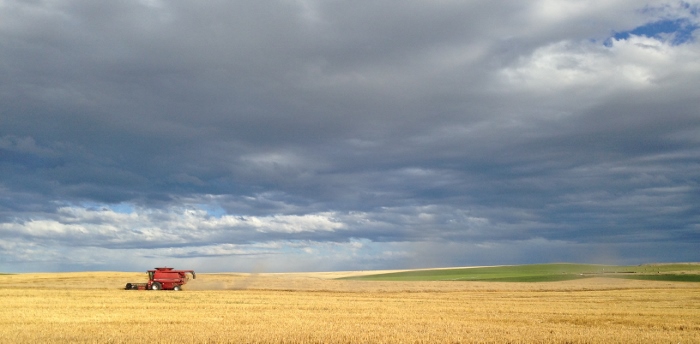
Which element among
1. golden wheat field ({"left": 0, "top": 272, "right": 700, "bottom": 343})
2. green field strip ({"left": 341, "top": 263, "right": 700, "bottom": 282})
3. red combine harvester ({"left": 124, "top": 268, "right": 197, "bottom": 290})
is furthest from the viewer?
green field strip ({"left": 341, "top": 263, "right": 700, "bottom": 282})

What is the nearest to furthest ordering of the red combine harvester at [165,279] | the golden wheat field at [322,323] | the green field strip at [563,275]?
the golden wheat field at [322,323], the red combine harvester at [165,279], the green field strip at [563,275]

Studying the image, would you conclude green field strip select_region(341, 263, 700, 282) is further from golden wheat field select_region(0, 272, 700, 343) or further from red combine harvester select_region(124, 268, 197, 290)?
golden wheat field select_region(0, 272, 700, 343)

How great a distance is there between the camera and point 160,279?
6159cm

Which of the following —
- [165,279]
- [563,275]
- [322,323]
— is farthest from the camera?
[563,275]

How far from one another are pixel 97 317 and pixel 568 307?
93.4 ft

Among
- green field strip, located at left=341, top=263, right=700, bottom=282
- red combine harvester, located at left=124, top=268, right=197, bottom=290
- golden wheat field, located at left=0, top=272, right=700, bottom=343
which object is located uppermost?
red combine harvester, located at left=124, top=268, right=197, bottom=290

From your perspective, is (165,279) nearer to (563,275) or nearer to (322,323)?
(322,323)

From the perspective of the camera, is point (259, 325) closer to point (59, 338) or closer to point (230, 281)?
point (59, 338)

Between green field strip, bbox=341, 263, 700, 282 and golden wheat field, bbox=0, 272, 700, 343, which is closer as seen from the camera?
golden wheat field, bbox=0, 272, 700, 343

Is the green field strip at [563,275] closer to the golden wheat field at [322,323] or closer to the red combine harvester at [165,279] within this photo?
the red combine harvester at [165,279]

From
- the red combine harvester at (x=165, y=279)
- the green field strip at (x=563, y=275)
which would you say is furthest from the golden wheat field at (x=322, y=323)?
the green field strip at (x=563, y=275)

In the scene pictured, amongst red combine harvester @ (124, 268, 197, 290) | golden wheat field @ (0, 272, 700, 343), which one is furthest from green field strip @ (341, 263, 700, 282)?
golden wheat field @ (0, 272, 700, 343)

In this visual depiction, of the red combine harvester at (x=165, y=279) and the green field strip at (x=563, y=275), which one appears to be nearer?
the red combine harvester at (x=165, y=279)

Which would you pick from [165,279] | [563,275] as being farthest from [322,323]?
[563,275]
